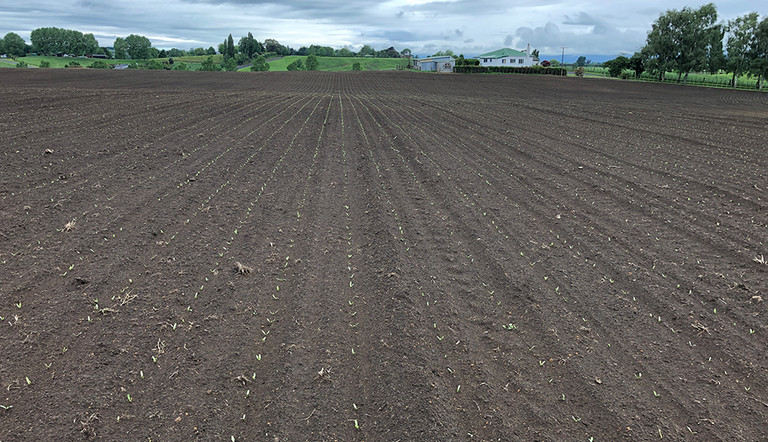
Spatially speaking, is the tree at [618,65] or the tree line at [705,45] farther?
the tree at [618,65]

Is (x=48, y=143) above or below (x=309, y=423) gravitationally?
above

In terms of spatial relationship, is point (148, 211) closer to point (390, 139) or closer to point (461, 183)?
point (461, 183)

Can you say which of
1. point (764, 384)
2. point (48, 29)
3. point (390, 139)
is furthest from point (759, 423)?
point (48, 29)

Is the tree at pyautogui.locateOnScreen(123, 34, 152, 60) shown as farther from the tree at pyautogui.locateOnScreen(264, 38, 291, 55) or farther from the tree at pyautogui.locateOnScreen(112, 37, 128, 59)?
the tree at pyautogui.locateOnScreen(264, 38, 291, 55)

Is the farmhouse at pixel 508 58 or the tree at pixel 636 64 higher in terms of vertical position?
the farmhouse at pixel 508 58

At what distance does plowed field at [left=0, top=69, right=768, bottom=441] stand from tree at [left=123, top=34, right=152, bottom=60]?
16836 centimetres

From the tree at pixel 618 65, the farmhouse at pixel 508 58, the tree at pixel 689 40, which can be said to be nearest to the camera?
the tree at pixel 689 40

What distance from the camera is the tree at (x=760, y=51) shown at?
51906mm

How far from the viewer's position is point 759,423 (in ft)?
14.6

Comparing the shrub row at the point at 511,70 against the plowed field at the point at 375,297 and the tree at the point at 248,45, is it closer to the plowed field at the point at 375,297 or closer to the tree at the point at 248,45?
the plowed field at the point at 375,297

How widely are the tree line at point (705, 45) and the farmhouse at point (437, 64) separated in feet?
126

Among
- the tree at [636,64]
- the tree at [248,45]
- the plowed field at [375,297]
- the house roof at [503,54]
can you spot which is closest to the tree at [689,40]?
the tree at [636,64]

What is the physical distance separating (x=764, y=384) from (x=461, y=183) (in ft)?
26.3

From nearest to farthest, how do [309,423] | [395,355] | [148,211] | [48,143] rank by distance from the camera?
[309,423] → [395,355] → [148,211] → [48,143]
